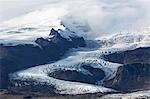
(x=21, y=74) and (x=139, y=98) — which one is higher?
(x=21, y=74)

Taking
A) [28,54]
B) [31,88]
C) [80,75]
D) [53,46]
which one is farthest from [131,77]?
[53,46]

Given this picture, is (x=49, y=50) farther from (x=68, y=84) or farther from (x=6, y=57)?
(x=68, y=84)

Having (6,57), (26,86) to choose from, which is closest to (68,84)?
(26,86)

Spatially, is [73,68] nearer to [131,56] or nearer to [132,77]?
[132,77]

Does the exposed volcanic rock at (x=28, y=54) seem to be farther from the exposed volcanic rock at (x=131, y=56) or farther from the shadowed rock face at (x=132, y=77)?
the shadowed rock face at (x=132, y=77)

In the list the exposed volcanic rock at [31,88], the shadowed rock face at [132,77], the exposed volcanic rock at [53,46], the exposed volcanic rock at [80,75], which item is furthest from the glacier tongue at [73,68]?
the shadowed rock face at [132,77]

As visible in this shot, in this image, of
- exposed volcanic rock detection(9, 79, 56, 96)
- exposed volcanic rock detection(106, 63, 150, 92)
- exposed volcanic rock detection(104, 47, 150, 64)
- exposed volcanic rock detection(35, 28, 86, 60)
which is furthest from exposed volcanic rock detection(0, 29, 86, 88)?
exposed volcanic rock detection(106, 63, 150, 92)
